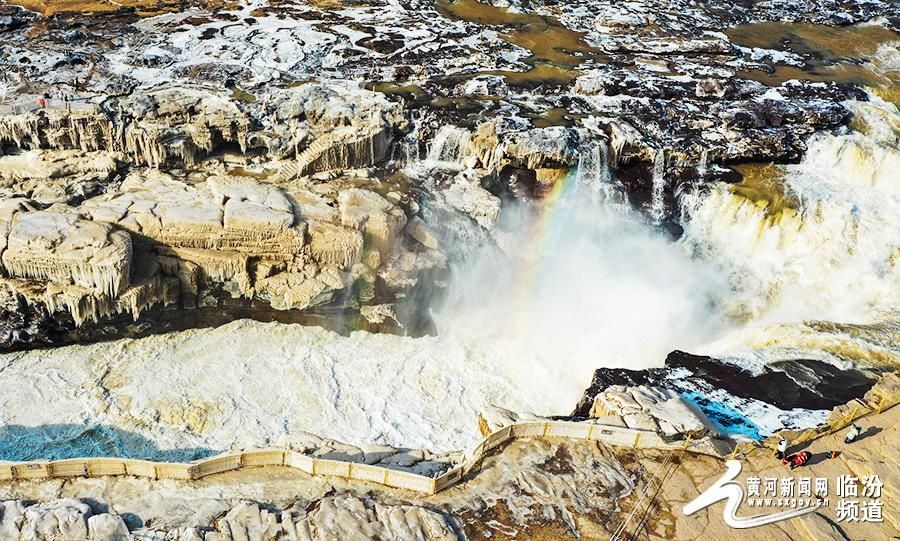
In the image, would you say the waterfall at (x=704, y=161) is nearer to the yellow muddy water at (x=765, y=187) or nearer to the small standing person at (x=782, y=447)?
the yellow muddy water at (x=765, y=187)

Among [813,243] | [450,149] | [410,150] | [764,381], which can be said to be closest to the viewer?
[764,381]

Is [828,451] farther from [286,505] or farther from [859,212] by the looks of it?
[859,212]

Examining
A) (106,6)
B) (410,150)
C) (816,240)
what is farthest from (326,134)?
(106,6)

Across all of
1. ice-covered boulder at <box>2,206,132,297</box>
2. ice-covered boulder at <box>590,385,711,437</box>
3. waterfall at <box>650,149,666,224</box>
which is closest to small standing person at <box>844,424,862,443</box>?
ice-covered boulder at <box>590,385,711,437</box>

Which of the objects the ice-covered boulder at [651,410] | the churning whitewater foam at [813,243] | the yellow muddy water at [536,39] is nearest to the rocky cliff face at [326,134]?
the yellow muddy water at [536,39]

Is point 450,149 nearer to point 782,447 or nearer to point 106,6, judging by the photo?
point 782,447

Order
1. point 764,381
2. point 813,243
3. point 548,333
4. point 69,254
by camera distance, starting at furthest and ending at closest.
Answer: point 813,243 → point 548,333 → point 764,381 → point 69,254

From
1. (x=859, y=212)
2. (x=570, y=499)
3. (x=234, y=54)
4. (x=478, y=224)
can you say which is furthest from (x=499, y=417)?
(x=234, y=54)

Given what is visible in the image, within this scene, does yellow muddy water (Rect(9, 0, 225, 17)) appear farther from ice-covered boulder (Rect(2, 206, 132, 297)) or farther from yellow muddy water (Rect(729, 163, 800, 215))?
yellow muddy water (Rect(729, 163, 800, 215))
